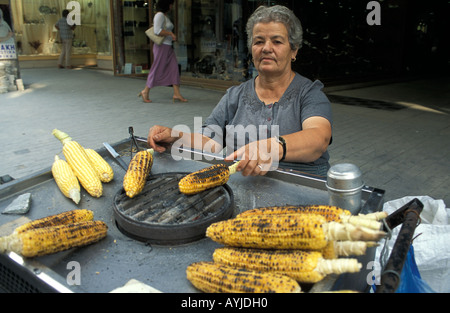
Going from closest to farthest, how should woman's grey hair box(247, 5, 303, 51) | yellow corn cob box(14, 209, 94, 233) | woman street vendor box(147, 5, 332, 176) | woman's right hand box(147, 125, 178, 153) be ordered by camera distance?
yellow corn cob box(14, 209, 94, 233) < woman street vendor box(147, 5, 332, 176) < woman's grey hair box(247, 5, 303, 51) < woman's right hand box(147, 125, 178, 153)

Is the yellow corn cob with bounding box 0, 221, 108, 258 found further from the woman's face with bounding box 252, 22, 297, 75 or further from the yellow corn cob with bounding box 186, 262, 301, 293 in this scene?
the woman's face with bounding box 252, 22, 297, 75

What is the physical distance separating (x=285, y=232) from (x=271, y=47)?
1.43m

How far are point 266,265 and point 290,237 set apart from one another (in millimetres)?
124

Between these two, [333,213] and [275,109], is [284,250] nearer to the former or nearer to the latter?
[333,213]

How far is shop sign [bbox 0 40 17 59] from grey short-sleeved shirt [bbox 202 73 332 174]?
866 cm

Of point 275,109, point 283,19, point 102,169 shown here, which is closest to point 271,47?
point 283,19

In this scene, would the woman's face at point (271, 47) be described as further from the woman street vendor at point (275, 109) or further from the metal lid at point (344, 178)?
the metal lid at point (344, 178)

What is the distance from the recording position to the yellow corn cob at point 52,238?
133 cm

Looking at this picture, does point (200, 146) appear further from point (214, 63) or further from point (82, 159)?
point (214, 63)

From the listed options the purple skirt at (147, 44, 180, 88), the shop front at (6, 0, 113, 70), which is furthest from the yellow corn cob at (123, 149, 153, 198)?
the shop front at (6, 0, 113, 70)

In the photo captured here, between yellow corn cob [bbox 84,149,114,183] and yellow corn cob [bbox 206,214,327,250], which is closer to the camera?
yellow corn cob [bbox 206,214,327,250]

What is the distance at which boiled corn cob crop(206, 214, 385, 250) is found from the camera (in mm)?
1160

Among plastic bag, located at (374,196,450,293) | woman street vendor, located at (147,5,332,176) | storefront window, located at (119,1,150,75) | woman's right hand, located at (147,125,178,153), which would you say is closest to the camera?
plastic bag, located at (374,196,450,293)
